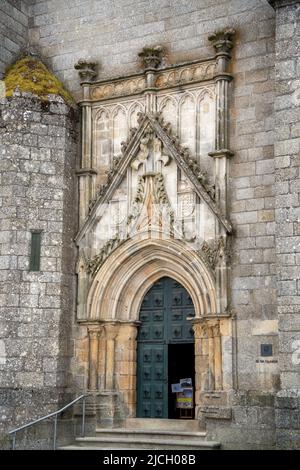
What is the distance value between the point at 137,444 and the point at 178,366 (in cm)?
196

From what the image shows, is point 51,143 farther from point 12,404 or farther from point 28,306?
point 12,404

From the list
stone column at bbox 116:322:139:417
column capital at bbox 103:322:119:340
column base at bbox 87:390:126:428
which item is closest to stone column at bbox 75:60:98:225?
column capital at bbox 103:322:119:340

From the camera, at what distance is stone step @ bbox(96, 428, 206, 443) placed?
11781 millimetres

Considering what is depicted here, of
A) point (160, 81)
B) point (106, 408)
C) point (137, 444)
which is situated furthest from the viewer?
point (160, 81)

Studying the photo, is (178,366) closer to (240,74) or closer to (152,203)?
(152,203)

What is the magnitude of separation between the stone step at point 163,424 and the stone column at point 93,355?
81cm

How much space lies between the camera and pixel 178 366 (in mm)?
13445

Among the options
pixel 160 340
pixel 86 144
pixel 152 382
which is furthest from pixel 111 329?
pixel 86 144

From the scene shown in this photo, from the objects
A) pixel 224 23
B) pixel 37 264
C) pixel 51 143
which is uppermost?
pixel 224 23

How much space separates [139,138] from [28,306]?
331 centimetres

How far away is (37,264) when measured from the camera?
12867 mm

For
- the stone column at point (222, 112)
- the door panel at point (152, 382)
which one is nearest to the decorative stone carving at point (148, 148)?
the stone column at point (222, 112)

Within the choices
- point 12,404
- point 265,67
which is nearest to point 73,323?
A: point 12,404

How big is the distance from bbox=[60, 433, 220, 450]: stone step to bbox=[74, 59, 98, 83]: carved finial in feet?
20.1
